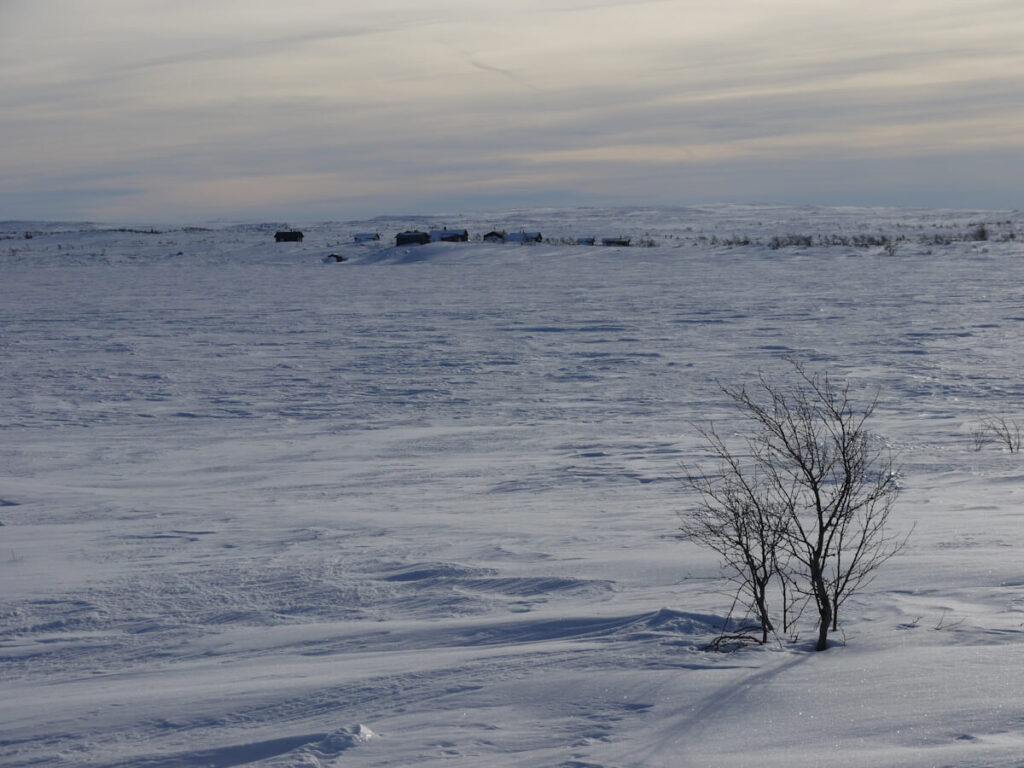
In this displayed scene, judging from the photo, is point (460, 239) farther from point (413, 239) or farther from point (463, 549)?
point (463, 549)

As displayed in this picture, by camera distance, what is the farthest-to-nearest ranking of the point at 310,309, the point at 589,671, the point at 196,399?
the point at 310,309
the point at 196,399
the point at 589,671

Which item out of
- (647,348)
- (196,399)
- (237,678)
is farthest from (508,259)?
(237,678)

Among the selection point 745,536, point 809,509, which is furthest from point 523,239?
point 745,536

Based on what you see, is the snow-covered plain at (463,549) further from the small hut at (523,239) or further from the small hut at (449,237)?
the small hut at (449,237)

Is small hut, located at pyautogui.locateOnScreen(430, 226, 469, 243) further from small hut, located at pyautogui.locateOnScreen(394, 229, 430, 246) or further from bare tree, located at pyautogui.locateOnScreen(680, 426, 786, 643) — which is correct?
bare tree, located at pyautogui.locateOnScreen(680, 426, 786, 643)

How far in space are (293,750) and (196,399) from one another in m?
8.93

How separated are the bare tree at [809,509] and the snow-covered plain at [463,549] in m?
0.19

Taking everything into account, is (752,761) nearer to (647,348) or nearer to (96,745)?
(96,745)

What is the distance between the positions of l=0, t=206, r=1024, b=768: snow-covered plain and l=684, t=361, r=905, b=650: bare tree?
19 cm

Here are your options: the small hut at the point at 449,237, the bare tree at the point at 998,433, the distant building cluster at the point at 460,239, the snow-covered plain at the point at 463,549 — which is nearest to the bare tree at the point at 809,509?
the snow-covered plain at the point at 463,549

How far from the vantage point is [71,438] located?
948cm

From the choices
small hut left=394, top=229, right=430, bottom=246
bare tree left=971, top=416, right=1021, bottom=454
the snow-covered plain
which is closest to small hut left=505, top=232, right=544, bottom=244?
small hut left=394, top=229, right=430, bottom=246

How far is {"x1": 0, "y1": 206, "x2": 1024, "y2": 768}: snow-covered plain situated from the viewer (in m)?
3.08

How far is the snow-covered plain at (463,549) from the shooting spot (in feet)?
10.1
